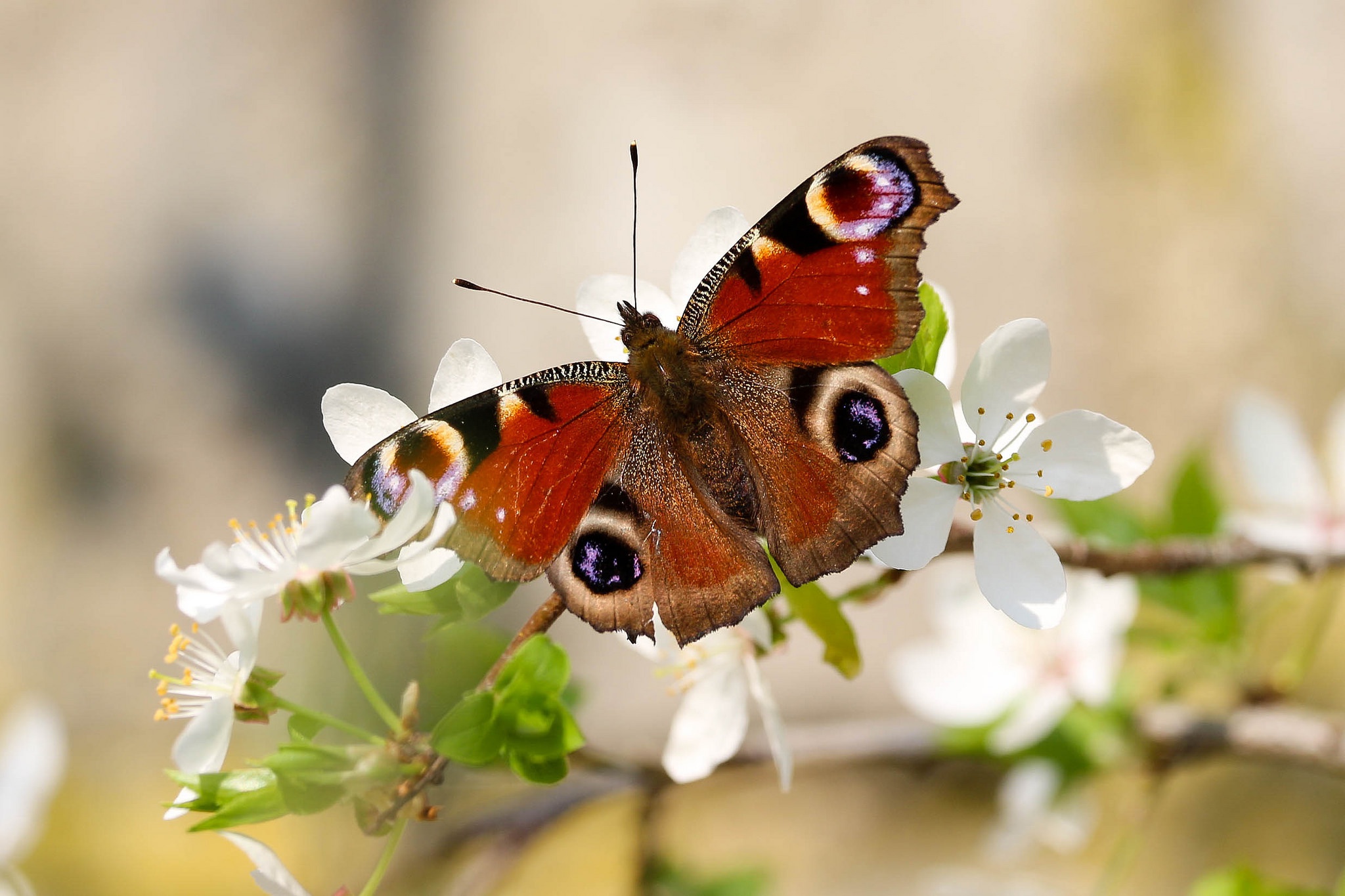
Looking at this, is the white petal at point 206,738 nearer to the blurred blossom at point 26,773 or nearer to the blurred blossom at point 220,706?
the blurred blossom at point 220,706

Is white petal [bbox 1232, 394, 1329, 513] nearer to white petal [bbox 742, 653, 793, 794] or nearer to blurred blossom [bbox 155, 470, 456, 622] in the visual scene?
white petal [bbox 742, 653, 793, 794]

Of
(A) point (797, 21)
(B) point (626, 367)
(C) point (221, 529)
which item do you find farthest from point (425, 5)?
(B) point (626, 367)

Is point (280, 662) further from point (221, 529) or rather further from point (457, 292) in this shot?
point (457, 292)

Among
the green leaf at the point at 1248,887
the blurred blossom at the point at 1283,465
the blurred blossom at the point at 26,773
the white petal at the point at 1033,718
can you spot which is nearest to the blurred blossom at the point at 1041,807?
the white petal at the point at 1033,718

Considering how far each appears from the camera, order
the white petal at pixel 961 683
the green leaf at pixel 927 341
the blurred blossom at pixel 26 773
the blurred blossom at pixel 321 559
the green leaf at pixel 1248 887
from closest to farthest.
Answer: the blurred blossom at pixel 321 559
the green leaf at pixel 927 341
the green leaf at pixel 1248 887
the blurred blossom at pixel 26 773
the white petal at pixel 961 683

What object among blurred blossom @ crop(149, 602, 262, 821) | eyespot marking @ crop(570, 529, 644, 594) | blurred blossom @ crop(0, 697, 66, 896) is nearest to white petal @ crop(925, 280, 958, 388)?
eyespot marking @ crop(570, 529, 644, 594)

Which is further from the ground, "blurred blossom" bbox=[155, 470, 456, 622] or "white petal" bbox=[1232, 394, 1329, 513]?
"blurred blossom" bbox=[155, 470, 456, 622]

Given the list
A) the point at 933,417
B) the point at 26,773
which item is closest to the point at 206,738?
the point at 933,417
